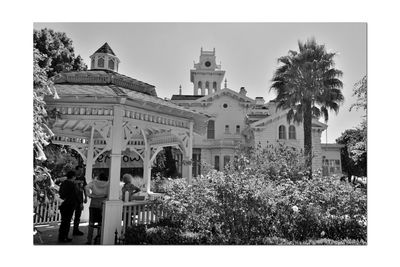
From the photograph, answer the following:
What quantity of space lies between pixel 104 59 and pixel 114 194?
16.4 ft

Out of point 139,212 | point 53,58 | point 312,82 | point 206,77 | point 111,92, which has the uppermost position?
point 206,77

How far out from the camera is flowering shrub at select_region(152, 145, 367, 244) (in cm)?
657

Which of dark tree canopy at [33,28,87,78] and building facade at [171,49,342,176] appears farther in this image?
building facade at [171,49,342,176]

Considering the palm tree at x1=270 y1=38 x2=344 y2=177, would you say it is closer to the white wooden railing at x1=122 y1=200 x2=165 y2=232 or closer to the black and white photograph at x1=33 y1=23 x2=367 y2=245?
the black and white photograph at x1=33 y1=23 x2=367 y2=245

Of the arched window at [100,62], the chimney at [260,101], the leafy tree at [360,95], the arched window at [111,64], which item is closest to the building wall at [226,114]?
the chimney at [260,101]

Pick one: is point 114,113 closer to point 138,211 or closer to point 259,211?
point 138,211

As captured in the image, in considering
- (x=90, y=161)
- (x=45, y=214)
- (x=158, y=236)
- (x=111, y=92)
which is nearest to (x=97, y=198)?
(x=158, y=236)

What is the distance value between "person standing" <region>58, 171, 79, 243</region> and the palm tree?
1365cm

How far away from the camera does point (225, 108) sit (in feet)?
96.2

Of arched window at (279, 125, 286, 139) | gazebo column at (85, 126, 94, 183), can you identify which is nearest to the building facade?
arched window at (279, 125, 286, 139)

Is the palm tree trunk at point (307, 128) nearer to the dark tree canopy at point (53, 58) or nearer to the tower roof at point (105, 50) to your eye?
the tower roof at point (105, 50)

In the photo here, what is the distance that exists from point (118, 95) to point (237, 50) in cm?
398

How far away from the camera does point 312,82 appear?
18344 millimetres

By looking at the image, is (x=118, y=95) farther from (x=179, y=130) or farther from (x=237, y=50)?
(x=237, y=50)
